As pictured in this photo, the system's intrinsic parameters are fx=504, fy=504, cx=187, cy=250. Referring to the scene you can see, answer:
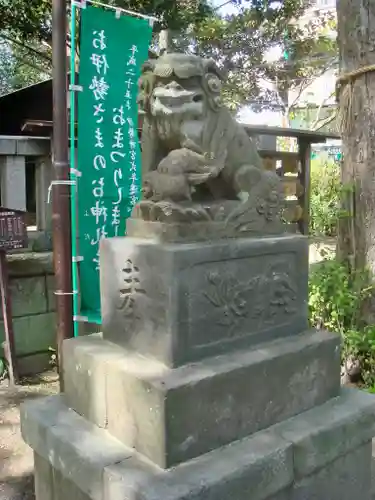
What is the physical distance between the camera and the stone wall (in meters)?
4.81

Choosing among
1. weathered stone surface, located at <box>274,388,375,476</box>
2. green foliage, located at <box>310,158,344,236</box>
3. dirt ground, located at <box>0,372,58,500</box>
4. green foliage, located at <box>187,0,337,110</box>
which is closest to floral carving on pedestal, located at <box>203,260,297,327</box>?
weathered stone surface, located at <box>274,388,375,476</box>

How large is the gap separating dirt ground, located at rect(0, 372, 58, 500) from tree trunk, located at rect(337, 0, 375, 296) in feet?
10.2

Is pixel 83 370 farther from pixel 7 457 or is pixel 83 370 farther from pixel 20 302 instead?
pixel 20 302

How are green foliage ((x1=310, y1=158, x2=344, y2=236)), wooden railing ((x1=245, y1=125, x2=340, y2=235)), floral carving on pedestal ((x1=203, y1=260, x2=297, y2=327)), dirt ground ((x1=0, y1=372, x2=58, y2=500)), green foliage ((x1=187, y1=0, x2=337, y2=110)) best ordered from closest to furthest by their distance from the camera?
floral carving on pedestal ((x1=203, y1=260, x2=297, y2=327)), dirt ground ((x1=0, y1=372, x2=58, y2=500)), wooden railing ((x1=245, y1=125, x2=340, y2=235)), green foliage ((x1=310, y1=158, x2=344, y2=236)), green foliage ((x1=187, y1=0, x2=337, y2=110))

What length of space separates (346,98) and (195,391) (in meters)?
3.44

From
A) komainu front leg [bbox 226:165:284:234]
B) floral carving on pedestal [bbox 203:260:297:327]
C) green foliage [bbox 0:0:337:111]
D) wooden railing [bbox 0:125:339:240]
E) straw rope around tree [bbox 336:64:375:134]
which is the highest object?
green foliage [bbox 0:0:337:111]

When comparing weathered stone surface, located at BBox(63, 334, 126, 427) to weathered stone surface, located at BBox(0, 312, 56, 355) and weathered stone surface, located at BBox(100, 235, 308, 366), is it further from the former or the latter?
weathered stone surface, located at BBox(0, 312, 56, 355)

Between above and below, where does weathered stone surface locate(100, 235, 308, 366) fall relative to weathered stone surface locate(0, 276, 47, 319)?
above

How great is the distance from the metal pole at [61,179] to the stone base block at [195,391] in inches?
63.2

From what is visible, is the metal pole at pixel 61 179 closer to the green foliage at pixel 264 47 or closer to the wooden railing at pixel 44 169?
the wooden railing at pixel 44 169

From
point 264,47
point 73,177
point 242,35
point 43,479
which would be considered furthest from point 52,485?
point 264,47

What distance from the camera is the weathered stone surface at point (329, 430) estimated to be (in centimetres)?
233

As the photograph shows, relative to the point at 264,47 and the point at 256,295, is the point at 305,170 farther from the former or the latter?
the point at 264,47

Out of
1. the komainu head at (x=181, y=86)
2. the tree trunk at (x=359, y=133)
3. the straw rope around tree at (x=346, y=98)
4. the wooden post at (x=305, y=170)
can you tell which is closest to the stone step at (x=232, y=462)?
the komainu head at (x=181, y=86)
